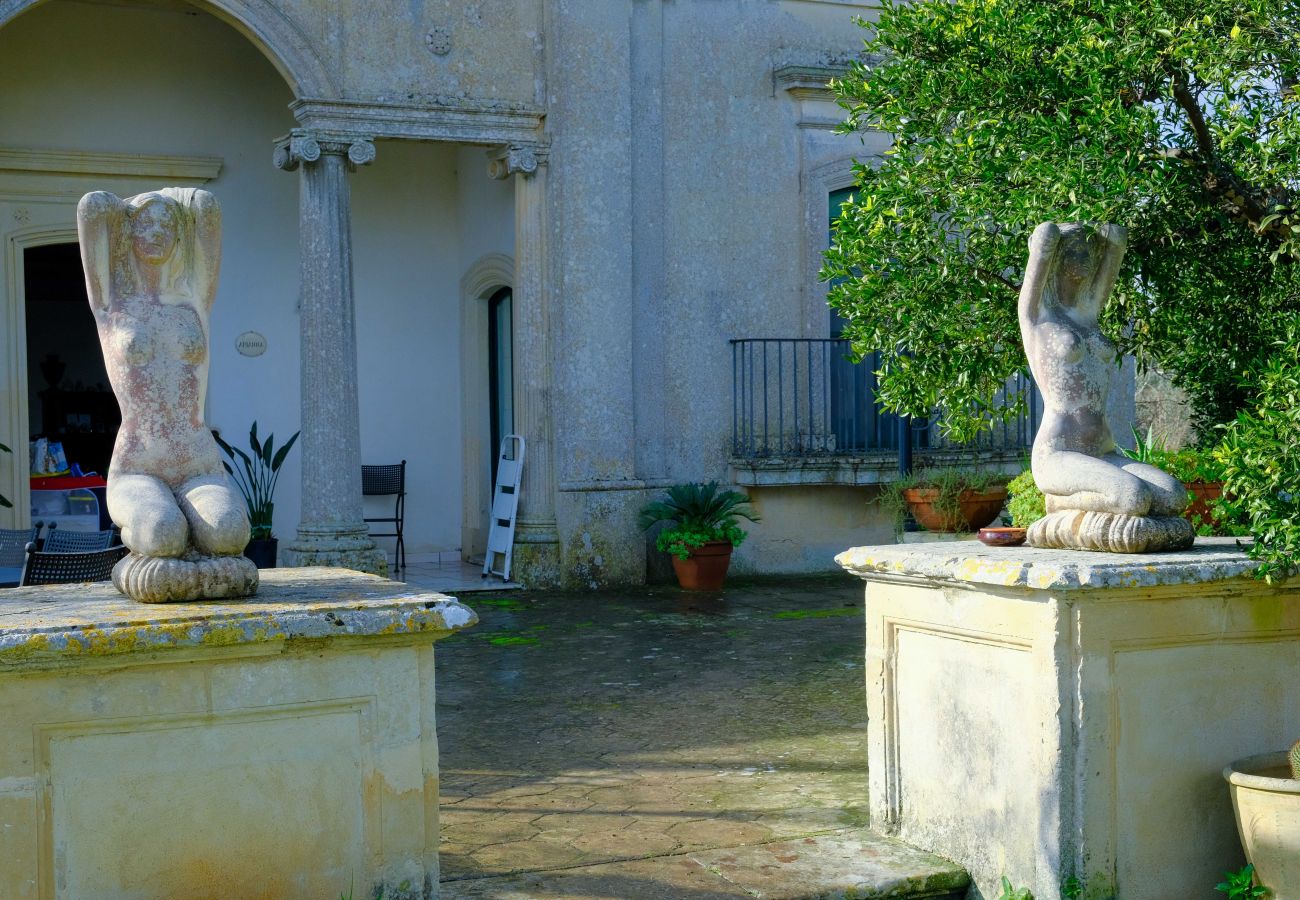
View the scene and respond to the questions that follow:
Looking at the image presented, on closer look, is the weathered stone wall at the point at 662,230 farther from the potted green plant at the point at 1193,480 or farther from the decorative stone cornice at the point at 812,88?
the potted green plant at the point at 1193,480

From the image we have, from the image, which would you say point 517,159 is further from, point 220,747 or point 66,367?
point 220,747

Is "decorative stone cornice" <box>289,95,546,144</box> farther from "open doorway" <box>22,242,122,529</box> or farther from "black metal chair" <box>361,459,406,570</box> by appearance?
"open doorway" <box>22,242,122,529</box>

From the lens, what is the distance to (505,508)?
1176 centimetres

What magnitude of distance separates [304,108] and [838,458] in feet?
16.5

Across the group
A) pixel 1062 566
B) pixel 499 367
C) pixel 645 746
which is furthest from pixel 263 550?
pixel 1062 566

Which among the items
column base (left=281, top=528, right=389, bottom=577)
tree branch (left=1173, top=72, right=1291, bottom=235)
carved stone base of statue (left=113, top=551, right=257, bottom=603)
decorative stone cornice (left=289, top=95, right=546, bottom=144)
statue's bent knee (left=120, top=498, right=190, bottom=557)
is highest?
decorative stone cornice (left=289, top=95, right=546, bottom=144)

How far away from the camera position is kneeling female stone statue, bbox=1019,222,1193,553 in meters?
4.29

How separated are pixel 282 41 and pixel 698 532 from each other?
477cm

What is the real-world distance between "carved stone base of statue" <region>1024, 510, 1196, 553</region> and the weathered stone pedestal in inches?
1.9

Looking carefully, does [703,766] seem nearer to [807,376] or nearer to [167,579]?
[167,579]

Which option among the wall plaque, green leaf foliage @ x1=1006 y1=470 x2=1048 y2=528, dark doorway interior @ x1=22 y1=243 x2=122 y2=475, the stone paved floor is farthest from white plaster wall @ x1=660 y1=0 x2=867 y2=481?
dark doorway interior @ x1=22 y1=243 x2=122 y2=475

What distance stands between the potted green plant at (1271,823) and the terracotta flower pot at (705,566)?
24.3 feet

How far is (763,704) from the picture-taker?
696cm

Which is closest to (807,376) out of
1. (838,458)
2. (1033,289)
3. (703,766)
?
(838,458)
